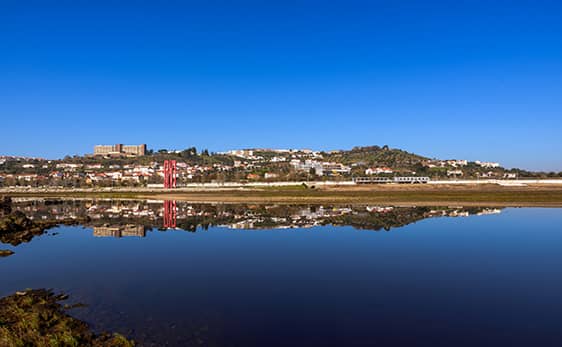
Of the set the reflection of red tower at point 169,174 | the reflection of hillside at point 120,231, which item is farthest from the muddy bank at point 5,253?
the reflection of red tower at point 169,174

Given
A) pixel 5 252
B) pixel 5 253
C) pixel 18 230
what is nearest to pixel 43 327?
pixel 5 253

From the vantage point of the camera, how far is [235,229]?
33.4 metres

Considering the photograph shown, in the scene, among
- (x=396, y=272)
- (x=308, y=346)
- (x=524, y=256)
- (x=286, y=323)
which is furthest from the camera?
(x=524, y=256)

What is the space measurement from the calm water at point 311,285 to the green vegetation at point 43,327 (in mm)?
558

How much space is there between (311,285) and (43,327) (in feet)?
26.6

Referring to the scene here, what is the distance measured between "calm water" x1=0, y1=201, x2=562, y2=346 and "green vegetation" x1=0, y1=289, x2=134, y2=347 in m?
0.56

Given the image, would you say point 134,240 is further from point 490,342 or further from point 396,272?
point 490,342

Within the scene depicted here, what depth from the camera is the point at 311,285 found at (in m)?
15.0

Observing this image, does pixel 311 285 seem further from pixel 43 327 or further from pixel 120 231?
pixel 120 231

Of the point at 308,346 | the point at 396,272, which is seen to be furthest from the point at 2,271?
the point at 396,272

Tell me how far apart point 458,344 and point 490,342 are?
0.76 metres

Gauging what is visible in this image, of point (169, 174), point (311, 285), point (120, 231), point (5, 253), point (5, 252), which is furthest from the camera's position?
A: point (169, 174)

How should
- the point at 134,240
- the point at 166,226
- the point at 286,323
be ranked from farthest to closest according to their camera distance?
the point at 166,226 < the point at 134,240 < the point at 286,323

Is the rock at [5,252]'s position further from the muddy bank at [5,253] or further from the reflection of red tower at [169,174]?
the reflection of red tower at [169,174]
